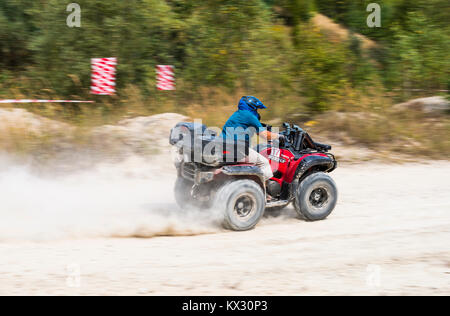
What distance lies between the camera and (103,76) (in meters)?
15.5

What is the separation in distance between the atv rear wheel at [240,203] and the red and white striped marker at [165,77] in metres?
11.1

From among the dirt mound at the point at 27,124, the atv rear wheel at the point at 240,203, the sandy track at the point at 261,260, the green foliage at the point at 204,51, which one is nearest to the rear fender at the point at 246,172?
the atv rear wheel at the point at 240,203

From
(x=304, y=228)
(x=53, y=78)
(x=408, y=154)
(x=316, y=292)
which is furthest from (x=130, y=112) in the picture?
(x=316, y=292)

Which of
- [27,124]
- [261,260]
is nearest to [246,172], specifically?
[261,260]

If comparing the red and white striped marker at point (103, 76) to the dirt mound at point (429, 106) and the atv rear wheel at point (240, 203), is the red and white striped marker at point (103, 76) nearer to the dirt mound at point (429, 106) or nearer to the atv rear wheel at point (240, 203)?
the dirt mound at point (429, 106)

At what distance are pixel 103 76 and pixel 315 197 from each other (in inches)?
400

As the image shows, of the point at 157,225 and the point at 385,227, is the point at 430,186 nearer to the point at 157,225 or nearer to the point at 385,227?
the point at 385,227

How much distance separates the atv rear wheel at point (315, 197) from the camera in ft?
23.3

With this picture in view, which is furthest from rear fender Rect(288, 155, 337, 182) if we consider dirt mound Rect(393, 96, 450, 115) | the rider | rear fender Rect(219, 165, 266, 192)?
dirt mound Rect(393, 96, 450, 115)

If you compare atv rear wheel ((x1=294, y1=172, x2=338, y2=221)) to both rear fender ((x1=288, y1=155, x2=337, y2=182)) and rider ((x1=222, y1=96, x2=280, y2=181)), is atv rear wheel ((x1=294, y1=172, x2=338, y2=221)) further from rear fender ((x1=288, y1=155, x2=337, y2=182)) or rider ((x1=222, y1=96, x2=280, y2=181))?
rider ((x1=222, y1=96, x2=280, y2=181))

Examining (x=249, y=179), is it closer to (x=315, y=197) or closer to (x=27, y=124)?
(x=315, y=197)

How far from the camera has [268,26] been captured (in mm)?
16781

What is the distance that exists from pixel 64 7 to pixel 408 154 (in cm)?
1134

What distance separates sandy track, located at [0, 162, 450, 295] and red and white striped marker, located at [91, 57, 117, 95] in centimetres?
971
